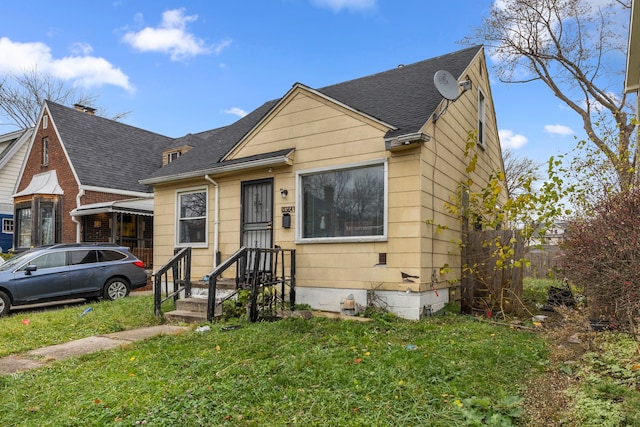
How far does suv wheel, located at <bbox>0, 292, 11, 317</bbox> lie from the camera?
8430 mm

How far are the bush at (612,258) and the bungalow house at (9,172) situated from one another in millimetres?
21749

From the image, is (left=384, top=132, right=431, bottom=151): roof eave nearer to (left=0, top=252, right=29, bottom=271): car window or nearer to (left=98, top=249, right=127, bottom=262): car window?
(left=98, top=249, right=127, bottom=262): car window

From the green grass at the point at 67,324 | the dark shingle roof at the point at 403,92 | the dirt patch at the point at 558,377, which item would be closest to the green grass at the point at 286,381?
the dirt patch at the point at 558,377

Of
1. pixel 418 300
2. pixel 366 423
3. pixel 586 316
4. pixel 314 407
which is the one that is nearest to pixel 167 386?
pixel 314 407

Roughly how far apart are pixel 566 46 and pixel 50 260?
677 inches

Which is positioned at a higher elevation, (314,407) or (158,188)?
(158,188)

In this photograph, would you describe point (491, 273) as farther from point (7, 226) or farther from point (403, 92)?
point (7, 226)

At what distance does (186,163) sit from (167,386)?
7394 millimetres

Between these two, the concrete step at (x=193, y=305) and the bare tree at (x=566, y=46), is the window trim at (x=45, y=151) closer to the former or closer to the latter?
the concrete step at (x=193, y=305)

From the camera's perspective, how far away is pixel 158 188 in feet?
33.9

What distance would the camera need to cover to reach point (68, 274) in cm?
942

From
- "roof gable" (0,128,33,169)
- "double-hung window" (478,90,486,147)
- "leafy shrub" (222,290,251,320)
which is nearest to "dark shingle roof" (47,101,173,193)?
"roof gable" (0,128,33,169)

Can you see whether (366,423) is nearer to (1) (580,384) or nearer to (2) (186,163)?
(1) (580,384)

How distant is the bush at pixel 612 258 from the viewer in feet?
13.5
